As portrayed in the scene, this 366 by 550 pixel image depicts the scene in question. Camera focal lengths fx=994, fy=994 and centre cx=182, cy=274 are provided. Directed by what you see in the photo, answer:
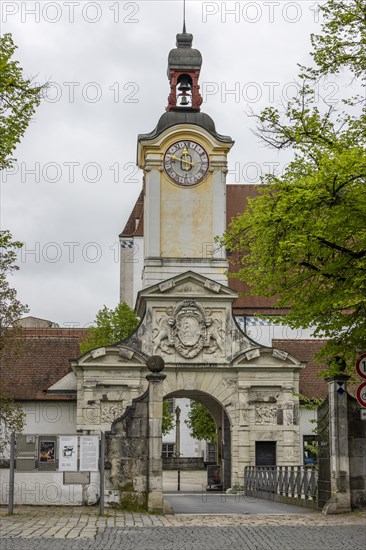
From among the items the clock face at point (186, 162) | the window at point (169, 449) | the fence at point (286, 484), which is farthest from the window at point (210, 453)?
the fence at point (286, 484)

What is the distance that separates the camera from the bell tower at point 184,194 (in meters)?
44.0

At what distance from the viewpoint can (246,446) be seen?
40.9 metres

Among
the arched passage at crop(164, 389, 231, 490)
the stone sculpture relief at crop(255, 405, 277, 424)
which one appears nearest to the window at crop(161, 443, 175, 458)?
the arched passage at crop(164, 389, 231, 490)

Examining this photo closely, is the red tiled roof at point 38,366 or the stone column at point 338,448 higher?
the red tiled roof at point 38,366

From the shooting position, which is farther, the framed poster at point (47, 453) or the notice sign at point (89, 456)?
the framed poster at point (47, 453)

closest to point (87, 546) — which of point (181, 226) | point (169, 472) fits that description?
point (181, 226)

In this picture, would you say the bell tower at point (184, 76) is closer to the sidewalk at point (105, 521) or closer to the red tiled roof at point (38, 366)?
the red tiled roof at point (38, 366)

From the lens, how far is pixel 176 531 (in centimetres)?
1716

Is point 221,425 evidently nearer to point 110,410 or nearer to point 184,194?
point 110,410

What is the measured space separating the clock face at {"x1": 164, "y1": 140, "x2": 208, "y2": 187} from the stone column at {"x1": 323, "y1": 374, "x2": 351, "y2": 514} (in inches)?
948

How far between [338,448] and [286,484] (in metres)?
6.90

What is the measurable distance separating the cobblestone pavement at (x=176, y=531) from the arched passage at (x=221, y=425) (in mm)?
20446

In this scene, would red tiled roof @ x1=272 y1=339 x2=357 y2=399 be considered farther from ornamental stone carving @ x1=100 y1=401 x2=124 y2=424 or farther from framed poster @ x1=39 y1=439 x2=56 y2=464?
framed poster @ x1=39 y1=439 x2=56 y2=464

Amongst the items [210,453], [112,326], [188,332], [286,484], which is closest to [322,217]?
[286,484]
